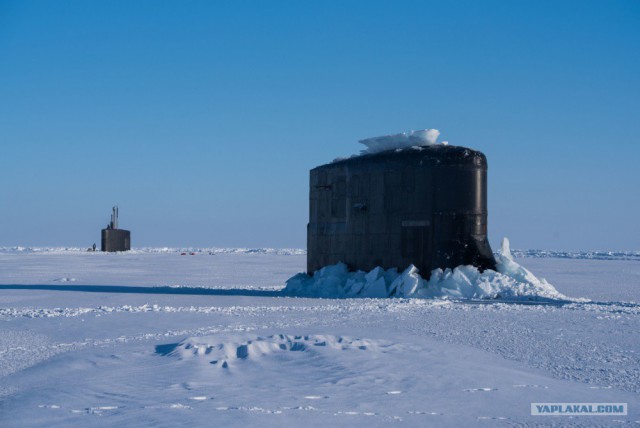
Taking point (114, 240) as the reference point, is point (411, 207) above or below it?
above

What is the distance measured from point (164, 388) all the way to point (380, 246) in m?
9.62

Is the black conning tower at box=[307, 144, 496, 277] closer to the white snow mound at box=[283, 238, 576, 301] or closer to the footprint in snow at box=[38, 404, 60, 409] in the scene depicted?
the white snow mound at box=[283, 238, 576, 301]

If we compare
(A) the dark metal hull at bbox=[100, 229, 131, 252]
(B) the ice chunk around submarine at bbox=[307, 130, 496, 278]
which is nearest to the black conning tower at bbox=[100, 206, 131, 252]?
(A) the dark metal hull at bbox=[100, 229, 131, 252]

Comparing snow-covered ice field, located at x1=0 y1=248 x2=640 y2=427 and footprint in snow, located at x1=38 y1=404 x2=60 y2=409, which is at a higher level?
snow-covered ice field, located at x1=0 y1=248 x2=640 y2=427

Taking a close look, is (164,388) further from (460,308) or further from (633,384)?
(460,308)

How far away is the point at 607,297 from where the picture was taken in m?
15.5

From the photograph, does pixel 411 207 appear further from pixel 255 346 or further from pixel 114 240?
pixel 114 240

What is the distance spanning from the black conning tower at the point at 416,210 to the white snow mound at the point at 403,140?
17.6 inches

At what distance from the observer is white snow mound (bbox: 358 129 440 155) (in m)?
15.0

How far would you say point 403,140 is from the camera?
1521cm

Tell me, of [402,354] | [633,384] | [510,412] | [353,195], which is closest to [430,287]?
[353,195]

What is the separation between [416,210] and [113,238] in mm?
52518

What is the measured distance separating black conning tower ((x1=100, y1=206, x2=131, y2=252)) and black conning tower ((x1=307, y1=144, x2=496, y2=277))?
1967 inches

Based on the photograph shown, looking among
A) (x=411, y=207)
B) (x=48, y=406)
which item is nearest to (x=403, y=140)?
(x=411, y=207)
